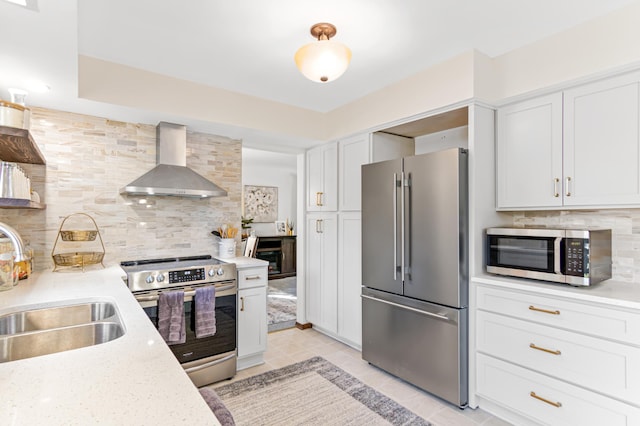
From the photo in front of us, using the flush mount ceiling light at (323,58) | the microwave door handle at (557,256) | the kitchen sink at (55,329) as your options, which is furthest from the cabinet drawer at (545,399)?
the kitchen sink at (55,329)

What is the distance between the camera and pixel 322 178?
12.1 feet

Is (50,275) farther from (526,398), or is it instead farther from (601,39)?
(601,39)

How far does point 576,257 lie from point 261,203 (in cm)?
567

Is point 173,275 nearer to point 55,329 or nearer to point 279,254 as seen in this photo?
point 55,329

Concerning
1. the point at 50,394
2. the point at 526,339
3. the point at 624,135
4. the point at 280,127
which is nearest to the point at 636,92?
the point at 624,135

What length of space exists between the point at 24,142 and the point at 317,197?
97.6 inches

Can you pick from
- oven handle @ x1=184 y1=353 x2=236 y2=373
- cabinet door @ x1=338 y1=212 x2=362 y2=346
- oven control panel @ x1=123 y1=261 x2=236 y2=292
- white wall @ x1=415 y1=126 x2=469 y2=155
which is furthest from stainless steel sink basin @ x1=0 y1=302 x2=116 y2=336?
white wall @ x1=415 y1=126 x2=469 y2=155

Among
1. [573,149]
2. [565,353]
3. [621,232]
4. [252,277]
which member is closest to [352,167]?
[252,277]

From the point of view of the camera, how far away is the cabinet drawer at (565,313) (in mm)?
1692

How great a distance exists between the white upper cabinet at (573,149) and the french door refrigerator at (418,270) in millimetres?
372

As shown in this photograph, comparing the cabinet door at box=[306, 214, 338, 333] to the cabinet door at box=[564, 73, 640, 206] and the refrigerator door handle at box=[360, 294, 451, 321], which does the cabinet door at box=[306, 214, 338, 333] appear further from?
the cabinet door at box=[564, 73, 640, 206]

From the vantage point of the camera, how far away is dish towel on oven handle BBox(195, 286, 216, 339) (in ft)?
8.40

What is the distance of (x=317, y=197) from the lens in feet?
12.2

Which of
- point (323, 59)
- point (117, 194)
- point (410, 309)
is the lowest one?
point (410, 309)
